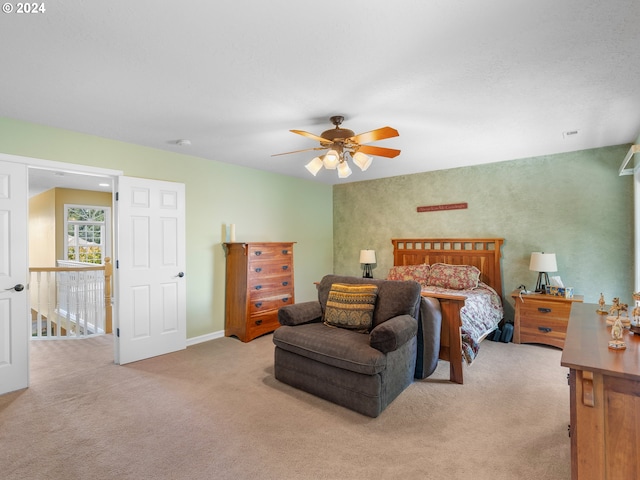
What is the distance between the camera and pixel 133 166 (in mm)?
3705

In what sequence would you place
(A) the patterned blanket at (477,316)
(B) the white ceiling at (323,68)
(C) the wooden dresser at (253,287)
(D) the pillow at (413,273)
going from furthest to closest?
(D) the pillow at (413,273), (C) the wooden dresser at (253,287), (A) the patterned blanket at (477,316), (B) the white ceiling at (323,68)

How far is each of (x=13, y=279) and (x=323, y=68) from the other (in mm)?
3285

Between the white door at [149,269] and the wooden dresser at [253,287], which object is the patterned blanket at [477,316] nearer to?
the wooden dresser at [253,287]

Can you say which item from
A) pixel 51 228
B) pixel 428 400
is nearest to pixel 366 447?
pixel 428 400

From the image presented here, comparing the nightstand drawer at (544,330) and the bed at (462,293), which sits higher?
the bed at (462,293)

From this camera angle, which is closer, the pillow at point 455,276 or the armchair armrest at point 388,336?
the armchair armrest at point 388,336

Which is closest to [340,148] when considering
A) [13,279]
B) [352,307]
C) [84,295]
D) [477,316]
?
[352,307]

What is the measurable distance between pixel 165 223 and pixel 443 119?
3.26 metres

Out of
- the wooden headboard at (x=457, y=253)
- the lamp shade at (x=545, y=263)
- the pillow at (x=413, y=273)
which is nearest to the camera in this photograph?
the lamp shade at (x=545, y=263)

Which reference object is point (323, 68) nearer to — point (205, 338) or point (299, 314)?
point (299, 314)

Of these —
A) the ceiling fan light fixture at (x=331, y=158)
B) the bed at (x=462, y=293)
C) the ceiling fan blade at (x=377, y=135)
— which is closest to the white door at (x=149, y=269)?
the ceiling fan light fixture at (x=331, y=158)

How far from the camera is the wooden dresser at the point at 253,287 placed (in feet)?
14.1

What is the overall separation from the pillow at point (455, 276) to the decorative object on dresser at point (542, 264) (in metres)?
0.67

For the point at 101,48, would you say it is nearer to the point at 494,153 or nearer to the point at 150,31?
the point at 150,31
